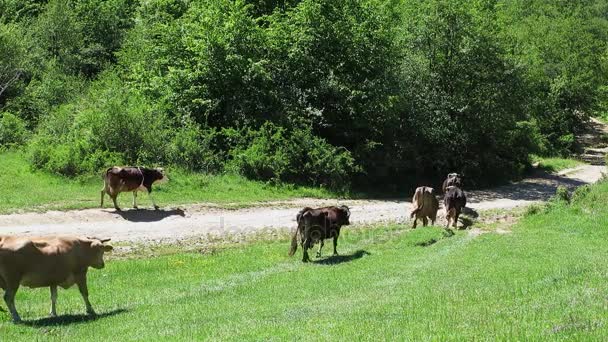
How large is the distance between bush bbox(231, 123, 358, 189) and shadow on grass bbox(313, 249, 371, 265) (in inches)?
627

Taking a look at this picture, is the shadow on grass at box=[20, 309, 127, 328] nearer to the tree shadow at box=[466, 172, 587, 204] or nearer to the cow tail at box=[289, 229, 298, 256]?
the cow tail at box=[289, 229, 298, 256]

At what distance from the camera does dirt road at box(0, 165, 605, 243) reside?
24.5m

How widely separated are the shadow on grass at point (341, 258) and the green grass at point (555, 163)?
40.9 meters

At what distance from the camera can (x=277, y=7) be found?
46.3 metres

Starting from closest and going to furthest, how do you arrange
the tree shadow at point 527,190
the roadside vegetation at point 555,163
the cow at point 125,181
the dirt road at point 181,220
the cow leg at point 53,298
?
the cow leg at point 53,298
the dirt road at point 181,220
the cow at point 125,181
the tree shadow at point 527,190
the roadside vegetation at point 555,163

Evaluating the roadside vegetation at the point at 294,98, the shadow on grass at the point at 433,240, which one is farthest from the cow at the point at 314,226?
the roadside vegetation at the point at 294,98

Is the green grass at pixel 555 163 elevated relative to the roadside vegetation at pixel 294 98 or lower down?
lower down

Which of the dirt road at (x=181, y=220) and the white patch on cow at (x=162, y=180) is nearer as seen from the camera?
the dirt road at (x=181, y=220)

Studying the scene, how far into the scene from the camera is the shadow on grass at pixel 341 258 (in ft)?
68.2

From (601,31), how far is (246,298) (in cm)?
9935

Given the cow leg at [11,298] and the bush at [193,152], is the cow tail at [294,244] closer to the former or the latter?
the cow leg at [11,298]

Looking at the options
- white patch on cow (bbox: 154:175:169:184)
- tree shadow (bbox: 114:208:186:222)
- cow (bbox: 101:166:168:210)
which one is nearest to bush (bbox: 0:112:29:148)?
white patch on cow (bbox: 154:175:169:184)

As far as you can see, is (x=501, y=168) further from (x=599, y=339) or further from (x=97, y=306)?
(x=599, y=339)

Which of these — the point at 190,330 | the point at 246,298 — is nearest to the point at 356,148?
the point at 246,298
